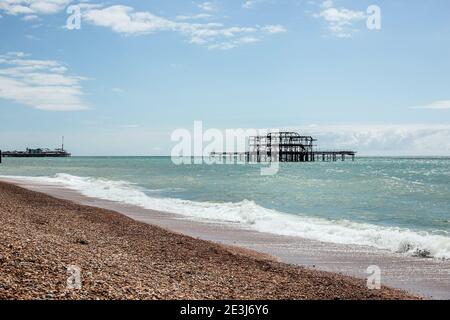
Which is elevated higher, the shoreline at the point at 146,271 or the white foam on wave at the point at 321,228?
the shoreline at the point at 146,271

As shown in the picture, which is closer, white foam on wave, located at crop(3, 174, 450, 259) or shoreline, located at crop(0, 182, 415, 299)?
shoreline, located at crop(0, 182, 415, 299)

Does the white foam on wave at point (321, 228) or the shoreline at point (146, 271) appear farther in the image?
the white foam on wave at point (321, 228)

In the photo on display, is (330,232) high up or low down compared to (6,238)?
down

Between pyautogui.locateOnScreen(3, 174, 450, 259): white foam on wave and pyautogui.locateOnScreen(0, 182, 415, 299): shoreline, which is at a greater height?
pyautogui.locateOnScreen(0, 182, 415, 299): shoreline

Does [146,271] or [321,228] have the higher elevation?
[146,271]

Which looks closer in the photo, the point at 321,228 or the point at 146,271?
the point at 146,271

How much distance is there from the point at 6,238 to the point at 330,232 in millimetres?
12071

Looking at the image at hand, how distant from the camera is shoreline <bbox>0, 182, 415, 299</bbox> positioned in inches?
280

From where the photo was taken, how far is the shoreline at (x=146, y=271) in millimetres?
7121

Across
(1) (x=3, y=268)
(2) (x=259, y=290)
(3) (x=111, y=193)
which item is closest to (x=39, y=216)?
(1) (x=3, y=268)

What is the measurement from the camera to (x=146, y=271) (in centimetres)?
888
